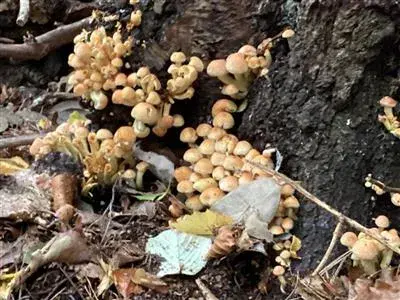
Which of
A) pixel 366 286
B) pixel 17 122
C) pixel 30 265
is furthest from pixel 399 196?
pixel 17 122

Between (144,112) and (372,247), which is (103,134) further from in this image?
(372,247)

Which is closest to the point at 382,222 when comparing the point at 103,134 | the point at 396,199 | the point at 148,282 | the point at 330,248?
the point at 396,199

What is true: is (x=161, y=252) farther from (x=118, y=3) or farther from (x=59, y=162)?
(x=118, y=3)

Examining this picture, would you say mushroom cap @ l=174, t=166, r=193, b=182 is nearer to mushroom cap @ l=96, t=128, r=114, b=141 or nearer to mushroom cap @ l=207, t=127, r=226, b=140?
mushroom cap @ l=207, t=127, r=226, b=140

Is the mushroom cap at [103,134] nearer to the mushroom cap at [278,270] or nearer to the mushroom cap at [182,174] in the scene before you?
the mushroom cap at [182,174]

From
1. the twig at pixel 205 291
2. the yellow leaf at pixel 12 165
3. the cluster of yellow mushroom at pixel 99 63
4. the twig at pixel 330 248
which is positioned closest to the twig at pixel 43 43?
the yellow leaf at pixel 12 165

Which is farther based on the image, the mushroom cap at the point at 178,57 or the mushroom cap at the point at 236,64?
the mushroom cap at the point at 178,57

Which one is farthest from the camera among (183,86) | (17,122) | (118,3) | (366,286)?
(17,122)
